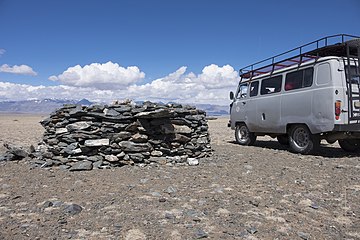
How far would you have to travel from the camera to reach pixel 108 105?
7695mm

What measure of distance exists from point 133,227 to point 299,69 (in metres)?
7.63

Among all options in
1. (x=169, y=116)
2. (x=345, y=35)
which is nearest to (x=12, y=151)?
(x=169, y=116)

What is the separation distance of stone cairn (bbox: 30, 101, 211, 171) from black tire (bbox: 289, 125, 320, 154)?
148 inches

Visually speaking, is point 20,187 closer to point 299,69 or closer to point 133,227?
point 133,227

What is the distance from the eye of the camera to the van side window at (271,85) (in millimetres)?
9664

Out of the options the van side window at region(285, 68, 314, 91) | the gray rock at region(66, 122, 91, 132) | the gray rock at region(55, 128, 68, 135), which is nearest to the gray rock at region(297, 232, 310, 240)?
the gray rock at region(66, 122, 91, 132)

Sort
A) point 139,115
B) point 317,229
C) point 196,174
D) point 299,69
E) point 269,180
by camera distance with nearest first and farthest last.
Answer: point 317,229 → point 269,180 → point 196,174 → point 139,115 → point 299,69

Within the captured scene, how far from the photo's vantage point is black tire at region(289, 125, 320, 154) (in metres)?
8.41

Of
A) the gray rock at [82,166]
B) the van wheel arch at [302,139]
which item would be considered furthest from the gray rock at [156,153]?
the van wheel arch at [302,139]

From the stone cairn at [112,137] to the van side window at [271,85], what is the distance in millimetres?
4061

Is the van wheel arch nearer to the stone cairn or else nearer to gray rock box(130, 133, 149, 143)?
the stone cairn

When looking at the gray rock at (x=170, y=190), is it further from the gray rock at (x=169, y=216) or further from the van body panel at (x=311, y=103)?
the van body panel at (x=311, y=103)

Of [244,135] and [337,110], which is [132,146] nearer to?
[337,110]

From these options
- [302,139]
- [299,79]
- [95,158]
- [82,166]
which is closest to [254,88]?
[299,79]
